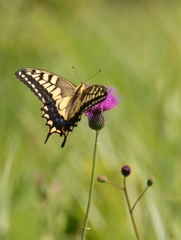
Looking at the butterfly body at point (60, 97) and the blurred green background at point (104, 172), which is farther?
the blurred green background at point (104, 172)

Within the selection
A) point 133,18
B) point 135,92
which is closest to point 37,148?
point 135,92

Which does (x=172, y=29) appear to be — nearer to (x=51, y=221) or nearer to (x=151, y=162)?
(x=151, y=162)

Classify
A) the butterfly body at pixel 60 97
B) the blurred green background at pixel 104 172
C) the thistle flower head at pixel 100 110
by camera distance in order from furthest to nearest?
the blurred green background at pixel 104 172
the butterfly body at pixel 60 97
the thistle flower head at pixel 100 110

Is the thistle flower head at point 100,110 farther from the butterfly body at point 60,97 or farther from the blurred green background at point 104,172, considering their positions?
the blurred green background at point 104,172

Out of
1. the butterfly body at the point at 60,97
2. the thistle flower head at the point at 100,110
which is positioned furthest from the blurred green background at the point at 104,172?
the thistle flower head at the point at 100,110

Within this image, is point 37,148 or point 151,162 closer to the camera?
point 151,162

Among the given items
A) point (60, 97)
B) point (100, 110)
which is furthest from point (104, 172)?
point (100, 110)

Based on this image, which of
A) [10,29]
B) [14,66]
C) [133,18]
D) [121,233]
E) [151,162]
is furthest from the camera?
[133,18]

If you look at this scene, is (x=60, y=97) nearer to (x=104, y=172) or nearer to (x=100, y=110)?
(x=100, y=110)
